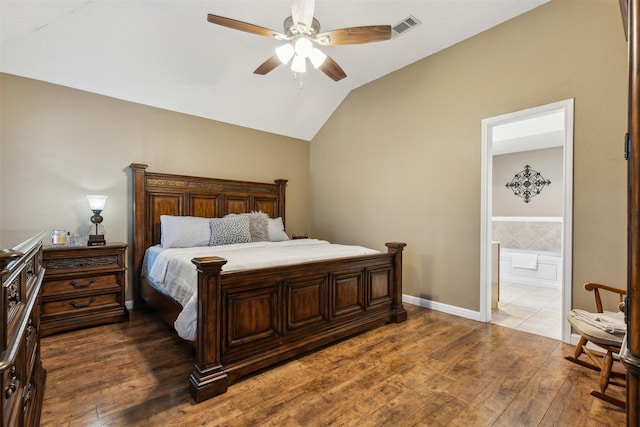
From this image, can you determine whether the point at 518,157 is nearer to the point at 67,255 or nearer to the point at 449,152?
the point at 449,152

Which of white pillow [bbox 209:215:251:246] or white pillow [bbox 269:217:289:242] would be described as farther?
white pillow [bbox 269:217:289:242]

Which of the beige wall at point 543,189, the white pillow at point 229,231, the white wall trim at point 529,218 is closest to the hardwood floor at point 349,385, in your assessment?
the white pillow at point 229,231

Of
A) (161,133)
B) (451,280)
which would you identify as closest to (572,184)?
(451,280)

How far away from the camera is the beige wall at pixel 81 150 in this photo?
121 inches

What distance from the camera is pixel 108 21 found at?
9.62 ft

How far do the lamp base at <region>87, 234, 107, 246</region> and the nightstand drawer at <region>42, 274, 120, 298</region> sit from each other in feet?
1.16

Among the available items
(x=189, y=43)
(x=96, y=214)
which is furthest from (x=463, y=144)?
(x=96, y=214)

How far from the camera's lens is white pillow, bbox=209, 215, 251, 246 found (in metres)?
3.65

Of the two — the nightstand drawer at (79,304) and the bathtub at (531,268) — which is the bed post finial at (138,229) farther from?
the bathtub at (531,268)

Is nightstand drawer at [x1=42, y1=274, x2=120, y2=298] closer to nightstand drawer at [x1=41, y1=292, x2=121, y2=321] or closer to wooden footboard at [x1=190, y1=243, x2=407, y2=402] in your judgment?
nightstand drawer at [x1=41, y1=292, x2=121, y2=321]

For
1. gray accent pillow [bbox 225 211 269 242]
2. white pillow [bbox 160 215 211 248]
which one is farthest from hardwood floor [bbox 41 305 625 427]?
gray accent pillow [bbox 225 211 269 242]

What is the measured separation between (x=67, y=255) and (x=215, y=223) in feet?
4.80

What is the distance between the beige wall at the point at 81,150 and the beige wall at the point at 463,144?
208 cm

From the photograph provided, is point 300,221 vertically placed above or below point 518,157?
below
